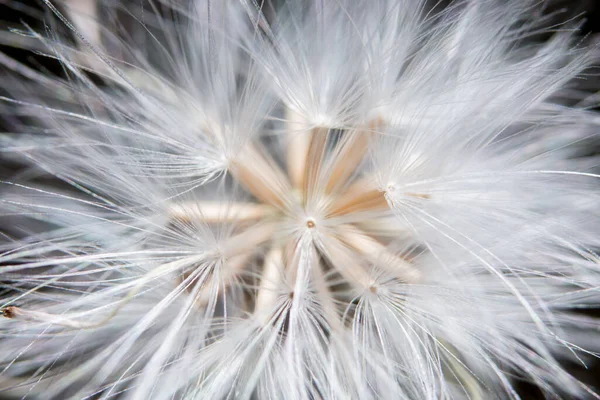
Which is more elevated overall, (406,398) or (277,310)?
(277,310)

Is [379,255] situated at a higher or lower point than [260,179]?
lower

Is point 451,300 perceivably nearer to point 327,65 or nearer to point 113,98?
point 327,65

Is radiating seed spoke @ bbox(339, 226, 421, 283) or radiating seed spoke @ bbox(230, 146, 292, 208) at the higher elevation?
radiating seed spoke @ bbox(230, 146, 292, 208)

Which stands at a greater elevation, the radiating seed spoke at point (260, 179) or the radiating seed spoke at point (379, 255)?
the radiating seed spoke at point (260, 179)

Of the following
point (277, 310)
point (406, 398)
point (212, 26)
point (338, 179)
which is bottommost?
point (406, 398)

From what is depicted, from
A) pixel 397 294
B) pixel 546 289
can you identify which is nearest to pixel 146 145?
pixel 397 294

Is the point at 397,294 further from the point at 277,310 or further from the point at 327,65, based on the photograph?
the point at 327,65

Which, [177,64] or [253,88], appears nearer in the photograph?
[253,88]

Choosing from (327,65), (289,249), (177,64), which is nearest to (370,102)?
(327,65)
